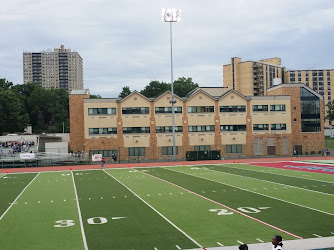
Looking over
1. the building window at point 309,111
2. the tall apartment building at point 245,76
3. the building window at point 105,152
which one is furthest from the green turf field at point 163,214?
the tall apartment building at point 245,76

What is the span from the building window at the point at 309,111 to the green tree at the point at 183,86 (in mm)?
64013

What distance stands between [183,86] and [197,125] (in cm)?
6762

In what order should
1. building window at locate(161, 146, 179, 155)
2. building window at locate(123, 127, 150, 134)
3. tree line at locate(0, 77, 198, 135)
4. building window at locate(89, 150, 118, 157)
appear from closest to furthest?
building window at locate(89, 150, 118, 157)
building window at locate(123, 127, 150, 134)
building window at locate(161, 146, 179, 155)
tree line at locate(0, 77, 198, 135)

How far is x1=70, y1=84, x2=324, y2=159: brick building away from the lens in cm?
6569

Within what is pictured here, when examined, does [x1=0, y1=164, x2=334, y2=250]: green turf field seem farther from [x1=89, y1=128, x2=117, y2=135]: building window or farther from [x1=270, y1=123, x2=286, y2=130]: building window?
[x1=270, y1=123, x2=286, y2=130]: building window

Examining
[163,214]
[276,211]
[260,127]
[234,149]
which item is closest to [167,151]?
[234,149]

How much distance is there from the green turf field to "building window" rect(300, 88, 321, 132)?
43356 millimetres

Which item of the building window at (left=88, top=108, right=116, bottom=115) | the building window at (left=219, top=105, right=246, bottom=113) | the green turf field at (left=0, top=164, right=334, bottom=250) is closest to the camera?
the green turf field at (left=0, top=164, right=334, bottom=250)

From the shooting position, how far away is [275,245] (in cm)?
955

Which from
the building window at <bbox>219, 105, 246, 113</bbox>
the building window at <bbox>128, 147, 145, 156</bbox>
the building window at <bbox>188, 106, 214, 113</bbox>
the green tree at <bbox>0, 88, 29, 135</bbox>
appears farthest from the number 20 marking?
the green tree at <bbox>0, 88, 29, 135</bbox>

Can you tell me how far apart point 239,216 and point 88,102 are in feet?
167

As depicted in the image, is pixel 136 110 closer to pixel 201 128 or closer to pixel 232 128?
pixel 201 128

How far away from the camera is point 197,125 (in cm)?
6800

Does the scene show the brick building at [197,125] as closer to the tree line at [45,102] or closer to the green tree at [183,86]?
the tree line at [45,102]
